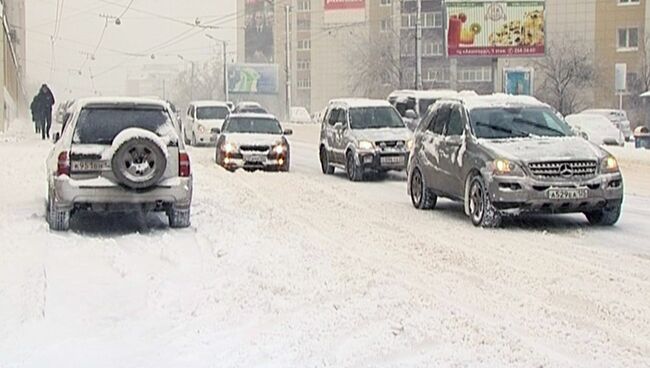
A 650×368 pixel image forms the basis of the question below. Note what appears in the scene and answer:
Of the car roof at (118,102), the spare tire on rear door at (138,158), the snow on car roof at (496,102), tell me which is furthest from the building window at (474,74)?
the spare tire on rear door at (138,158)

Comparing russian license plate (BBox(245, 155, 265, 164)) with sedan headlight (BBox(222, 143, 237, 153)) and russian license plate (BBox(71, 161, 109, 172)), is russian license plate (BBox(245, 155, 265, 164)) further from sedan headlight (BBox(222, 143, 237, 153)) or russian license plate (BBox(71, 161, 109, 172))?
russian license plate (BBox(71, 161, 109, 172))

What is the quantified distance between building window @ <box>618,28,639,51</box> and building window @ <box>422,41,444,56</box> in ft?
55.1

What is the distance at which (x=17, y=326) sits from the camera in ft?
22.4

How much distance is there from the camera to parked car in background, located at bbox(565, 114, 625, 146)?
120 feet

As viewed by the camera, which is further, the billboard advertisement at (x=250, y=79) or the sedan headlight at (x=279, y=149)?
the billboard advertisement at (x=250, y=79)

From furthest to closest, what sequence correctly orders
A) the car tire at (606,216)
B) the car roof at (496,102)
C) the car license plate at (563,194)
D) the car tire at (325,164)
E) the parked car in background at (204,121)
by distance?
1. the parked car in background at (204,121)
2. the car tire at (325,164)
3. the car roof at (496,102)
4. the car tire at (606,216)
5. the car license plate at (563,194)

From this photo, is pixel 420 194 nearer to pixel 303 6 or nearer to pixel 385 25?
pixel 385 25

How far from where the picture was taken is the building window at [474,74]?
274ft

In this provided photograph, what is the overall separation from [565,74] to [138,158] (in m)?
64.0

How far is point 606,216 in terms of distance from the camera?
1228cm

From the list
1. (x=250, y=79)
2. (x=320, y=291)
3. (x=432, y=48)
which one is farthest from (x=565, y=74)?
(x=320, y=291)

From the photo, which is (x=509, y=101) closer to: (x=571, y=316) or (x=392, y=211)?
(x=392, y=211)

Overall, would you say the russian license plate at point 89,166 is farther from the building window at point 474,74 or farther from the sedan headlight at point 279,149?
the building window at point 474,74

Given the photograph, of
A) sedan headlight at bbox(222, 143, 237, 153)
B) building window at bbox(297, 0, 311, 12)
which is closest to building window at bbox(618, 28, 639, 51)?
building window at bbox(297, 0, 311, 12)
